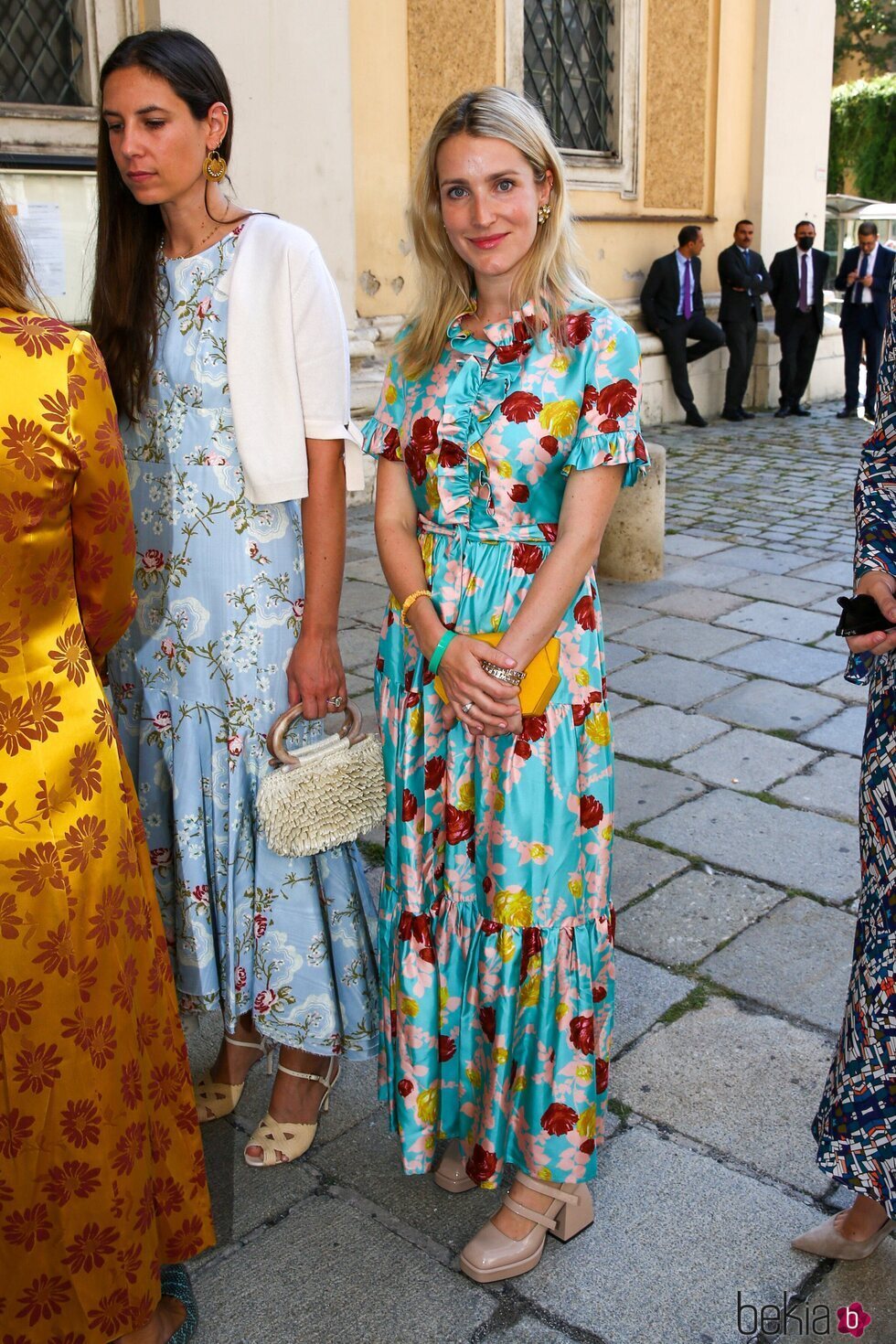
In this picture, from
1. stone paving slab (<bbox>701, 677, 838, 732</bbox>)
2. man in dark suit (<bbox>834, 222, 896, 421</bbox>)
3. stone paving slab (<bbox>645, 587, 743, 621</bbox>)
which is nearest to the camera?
stone paving slab (<bbox>701, 677, 838, 732</bbox>)

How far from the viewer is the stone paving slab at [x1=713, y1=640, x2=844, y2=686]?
17.7 feet

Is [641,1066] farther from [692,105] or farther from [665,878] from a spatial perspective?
[692,105]

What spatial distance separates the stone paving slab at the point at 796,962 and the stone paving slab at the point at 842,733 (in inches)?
49.0

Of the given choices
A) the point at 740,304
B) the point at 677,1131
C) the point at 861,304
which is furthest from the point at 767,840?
the point at 861,304

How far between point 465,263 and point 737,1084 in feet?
5.86

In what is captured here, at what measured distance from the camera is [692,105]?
12344mm

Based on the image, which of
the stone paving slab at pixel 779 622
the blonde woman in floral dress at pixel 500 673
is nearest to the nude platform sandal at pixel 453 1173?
the blonde woman in floral dress at pixel 500 673

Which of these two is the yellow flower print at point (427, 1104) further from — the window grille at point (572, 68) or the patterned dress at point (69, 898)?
A: the window grille at point (572, 68)

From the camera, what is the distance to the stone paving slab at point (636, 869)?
11.7ft

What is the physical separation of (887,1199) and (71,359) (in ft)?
5.76

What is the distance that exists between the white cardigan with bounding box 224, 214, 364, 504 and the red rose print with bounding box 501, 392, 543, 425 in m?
0.35

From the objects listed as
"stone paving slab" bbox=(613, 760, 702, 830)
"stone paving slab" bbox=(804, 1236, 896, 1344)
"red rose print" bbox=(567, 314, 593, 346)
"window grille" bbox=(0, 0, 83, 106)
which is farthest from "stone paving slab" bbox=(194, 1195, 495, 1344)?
"window grille" bbox=(0, 0, 83, 106)

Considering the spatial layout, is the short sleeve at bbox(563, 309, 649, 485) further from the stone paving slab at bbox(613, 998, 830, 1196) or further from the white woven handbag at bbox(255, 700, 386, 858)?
the stone paving slab at bbox(613, 998, 830, 1196)

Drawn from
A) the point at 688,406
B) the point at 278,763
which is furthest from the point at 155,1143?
the point at 688,406
